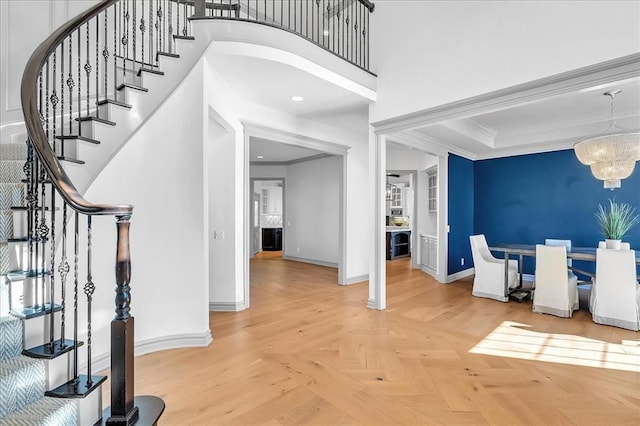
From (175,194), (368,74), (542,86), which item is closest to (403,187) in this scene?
(368,74)

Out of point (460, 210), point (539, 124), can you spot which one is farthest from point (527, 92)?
point (460, 210)

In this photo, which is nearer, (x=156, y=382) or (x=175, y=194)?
(x=156, y=382)

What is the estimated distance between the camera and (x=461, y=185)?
6617mm

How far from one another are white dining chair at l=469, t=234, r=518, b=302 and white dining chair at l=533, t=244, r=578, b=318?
1.99 feet

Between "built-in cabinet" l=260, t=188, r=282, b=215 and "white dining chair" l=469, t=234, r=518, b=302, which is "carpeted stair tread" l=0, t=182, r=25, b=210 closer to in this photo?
"white dining chair" l=469, t=234, r=518, b=302

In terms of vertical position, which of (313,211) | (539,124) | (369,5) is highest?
(369,5)

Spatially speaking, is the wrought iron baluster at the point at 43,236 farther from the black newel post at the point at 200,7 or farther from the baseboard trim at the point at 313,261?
the baseboard trim at the point at 313,261

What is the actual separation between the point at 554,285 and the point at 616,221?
1.15 metres

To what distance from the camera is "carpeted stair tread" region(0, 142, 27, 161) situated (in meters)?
2.89

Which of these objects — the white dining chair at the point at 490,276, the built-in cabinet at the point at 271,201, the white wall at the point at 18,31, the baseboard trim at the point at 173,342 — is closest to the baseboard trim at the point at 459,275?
the white dining chair at the point at 490,276

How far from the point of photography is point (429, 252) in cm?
698

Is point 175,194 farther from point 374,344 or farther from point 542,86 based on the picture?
point 542,86

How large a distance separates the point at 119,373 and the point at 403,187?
34.6 feet

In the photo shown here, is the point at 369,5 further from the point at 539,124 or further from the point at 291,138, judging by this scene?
the point at 539,124
